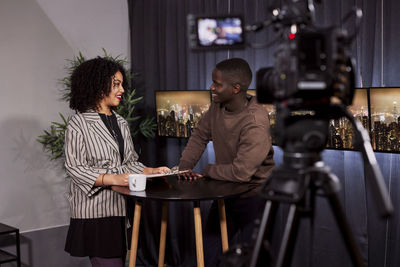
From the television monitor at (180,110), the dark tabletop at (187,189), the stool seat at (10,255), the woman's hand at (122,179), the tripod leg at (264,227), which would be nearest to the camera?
the tripod leg at (264,227)

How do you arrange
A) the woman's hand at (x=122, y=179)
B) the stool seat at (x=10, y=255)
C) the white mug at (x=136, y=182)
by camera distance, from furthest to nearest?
the stool seat at (x=10, y=255) → the woman's hand at (x=122, y=179) → the white mug at (x=136, y=182)

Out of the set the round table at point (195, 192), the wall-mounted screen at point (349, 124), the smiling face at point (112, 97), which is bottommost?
the round table at point (195, 192)

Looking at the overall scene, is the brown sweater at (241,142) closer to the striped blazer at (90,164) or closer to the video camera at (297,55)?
the striped blazer at (90,164)

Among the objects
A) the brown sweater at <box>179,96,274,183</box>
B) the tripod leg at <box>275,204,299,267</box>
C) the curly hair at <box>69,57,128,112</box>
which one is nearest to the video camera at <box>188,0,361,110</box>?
the tripod leg at <box>275,204,299,267</box>

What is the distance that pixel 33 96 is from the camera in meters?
4.06

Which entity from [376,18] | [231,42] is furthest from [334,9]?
[231,42]

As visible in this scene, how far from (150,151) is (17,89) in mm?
1226

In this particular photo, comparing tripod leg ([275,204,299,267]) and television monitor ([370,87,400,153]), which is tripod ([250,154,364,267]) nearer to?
tripod leg ([275,204,299,267])

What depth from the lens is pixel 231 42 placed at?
4.27ft

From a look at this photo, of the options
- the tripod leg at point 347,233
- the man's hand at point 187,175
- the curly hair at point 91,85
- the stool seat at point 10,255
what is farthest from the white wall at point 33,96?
the tripod leg at point 347,233

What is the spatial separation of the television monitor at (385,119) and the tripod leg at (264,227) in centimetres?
147

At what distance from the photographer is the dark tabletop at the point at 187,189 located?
229 cm

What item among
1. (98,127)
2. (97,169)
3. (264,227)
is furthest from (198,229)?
(264,227)

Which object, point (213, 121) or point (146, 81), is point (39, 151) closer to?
point (146, 81)
